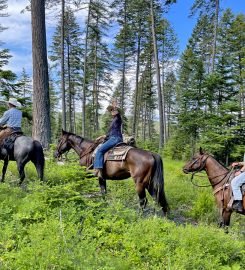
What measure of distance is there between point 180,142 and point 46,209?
65.9ft

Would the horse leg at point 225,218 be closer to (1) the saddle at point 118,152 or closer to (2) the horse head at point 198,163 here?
(2) the horse head at point 198,163

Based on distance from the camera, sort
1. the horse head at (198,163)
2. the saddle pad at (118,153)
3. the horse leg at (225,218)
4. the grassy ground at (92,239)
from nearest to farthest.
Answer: the grassy ground at (92,239) → the horse leg at (225,218) → the saddle pad at (118,153) → the horse head at (198,163)

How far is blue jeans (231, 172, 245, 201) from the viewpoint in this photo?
710 cm

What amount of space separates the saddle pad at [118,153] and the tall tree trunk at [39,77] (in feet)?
13.2

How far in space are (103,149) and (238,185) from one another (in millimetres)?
3333

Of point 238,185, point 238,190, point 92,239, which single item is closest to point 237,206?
point 238,190

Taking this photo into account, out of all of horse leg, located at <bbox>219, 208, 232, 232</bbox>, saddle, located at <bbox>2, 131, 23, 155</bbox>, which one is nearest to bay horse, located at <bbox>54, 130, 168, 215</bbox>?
horse leg, located at <bbox>219, 208, 232, 232</bbox>

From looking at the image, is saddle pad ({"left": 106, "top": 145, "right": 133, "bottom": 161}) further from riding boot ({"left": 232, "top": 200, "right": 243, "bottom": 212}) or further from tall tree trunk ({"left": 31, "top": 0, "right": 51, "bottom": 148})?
tall tree trunk ({"left": 31, "top": 0, "right": 51, "bottom": 148})

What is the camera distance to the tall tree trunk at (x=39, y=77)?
1158cm

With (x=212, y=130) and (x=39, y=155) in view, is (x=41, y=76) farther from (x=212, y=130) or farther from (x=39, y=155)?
(x=212, y=130)

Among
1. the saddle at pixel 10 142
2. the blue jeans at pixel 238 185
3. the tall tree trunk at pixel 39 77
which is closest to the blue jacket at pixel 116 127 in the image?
the saddle at pixel 10 142

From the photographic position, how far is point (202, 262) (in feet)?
14.5

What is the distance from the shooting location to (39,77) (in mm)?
11617

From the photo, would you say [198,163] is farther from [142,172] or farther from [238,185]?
[142,172]
